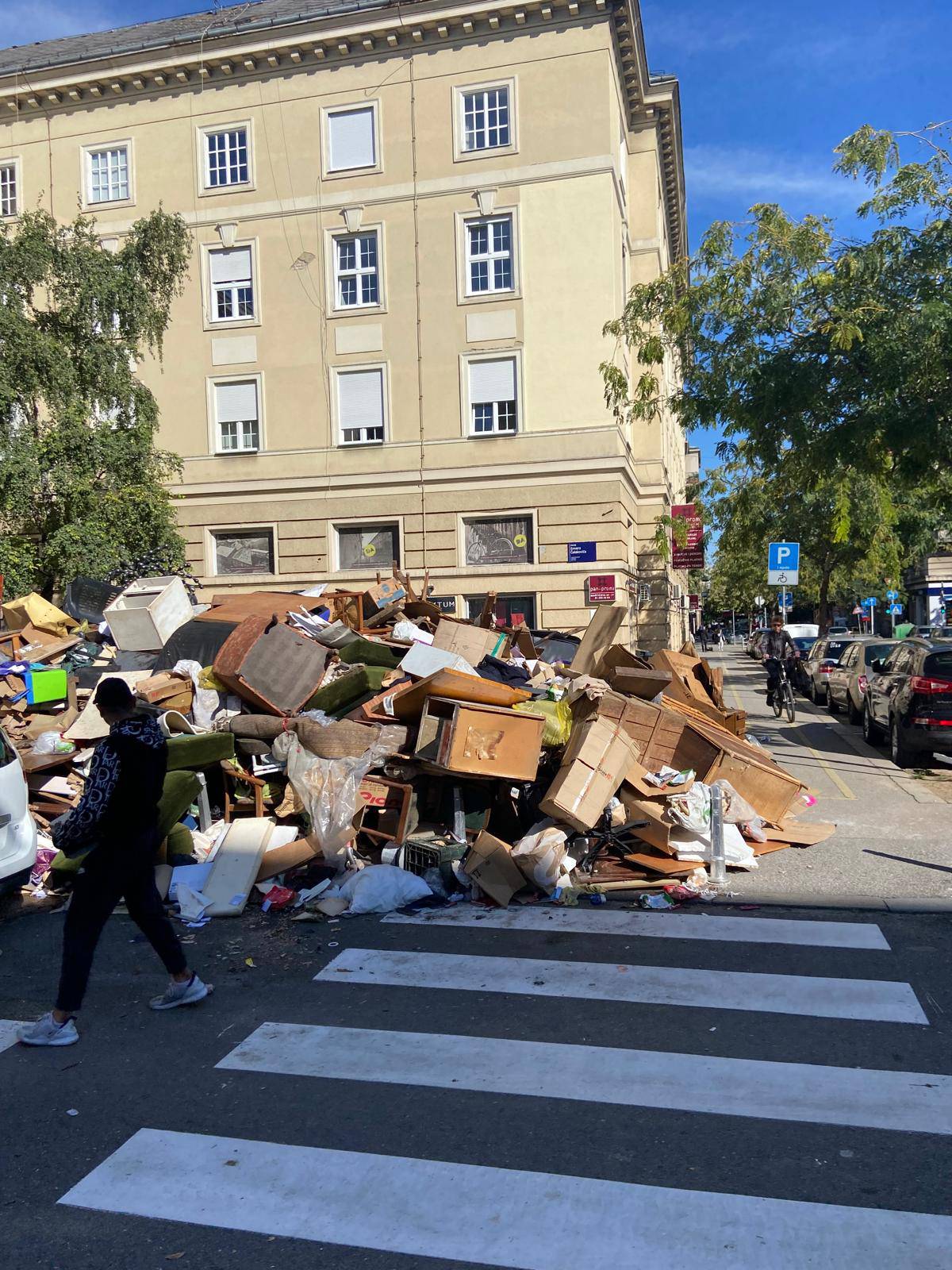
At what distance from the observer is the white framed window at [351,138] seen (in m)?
25.9

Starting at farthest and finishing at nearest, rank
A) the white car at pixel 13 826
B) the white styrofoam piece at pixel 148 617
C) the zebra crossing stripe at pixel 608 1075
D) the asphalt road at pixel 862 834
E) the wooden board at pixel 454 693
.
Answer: the white styrofoam piece at pixel 148 617 < the wooden board at pixel 454 693 < the asphalt road at pixel 862 834 < the white car at pixel 13 826 < the zebra crossing stripe at pixel 608 1075

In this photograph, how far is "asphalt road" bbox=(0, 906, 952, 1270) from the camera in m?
3.27

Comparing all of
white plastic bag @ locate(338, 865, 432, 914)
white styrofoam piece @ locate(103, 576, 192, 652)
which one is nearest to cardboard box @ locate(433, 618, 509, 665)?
white styrofoam piece @ locate(103, 576, 192, 652)

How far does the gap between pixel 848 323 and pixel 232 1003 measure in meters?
10.5

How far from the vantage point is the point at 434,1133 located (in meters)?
3.95

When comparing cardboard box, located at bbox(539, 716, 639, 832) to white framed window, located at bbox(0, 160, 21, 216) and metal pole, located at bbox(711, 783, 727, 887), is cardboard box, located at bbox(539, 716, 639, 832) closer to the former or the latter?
→ metal pole, located at bbox(711, 783, 727, 887)

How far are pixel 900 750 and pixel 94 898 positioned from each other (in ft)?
36.3

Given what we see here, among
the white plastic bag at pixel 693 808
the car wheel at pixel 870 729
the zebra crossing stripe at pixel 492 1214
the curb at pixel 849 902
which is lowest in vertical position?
the car wheel at pixel 870 729

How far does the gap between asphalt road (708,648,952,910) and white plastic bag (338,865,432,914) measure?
239cm

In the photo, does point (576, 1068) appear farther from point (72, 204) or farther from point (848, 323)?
point (72, 204)

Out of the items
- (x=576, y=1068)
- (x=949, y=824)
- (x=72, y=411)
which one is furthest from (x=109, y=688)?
(x=72, y=411)

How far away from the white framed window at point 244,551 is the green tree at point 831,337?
47.8ft

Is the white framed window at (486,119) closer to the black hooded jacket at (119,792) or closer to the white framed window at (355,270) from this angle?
the white framed window at (355,270)

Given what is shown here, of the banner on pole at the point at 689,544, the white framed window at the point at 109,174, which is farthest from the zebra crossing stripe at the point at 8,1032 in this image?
the banner on pole at the point at 689,544
